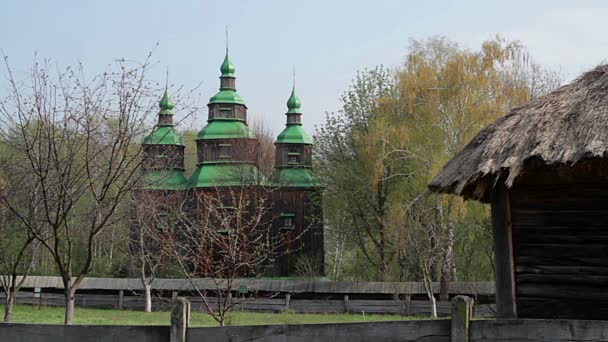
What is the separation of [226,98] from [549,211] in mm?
33312

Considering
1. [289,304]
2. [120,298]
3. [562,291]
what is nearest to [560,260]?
[562,291]

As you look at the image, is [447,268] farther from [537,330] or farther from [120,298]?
[537,330]

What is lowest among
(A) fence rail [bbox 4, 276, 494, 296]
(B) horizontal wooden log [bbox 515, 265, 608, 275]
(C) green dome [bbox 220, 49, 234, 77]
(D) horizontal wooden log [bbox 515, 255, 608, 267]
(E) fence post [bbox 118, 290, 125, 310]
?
(E) fence post [bbox 118, 290, 125, 310]

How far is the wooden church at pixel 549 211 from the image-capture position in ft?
26.1

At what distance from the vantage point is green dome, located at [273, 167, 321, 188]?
38625 mm

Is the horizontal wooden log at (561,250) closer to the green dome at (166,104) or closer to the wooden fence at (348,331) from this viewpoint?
the wooden fence at (348,331)

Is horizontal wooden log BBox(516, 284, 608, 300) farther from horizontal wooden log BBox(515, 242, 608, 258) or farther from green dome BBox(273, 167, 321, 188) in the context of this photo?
green dome BBox(273, 167, 321, 188)

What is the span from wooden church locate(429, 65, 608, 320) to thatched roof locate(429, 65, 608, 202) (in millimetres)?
12

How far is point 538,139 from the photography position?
8.08 meters

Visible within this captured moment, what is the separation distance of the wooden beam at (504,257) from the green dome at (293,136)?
3198 cm

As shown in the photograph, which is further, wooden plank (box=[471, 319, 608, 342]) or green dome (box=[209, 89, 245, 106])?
green dome (box=[209, 89, 245, 106])

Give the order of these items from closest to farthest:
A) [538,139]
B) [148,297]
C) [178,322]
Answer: [178,322]
[538,139]
[148,297]

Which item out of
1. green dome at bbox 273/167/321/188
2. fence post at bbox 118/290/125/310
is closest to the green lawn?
fence post at bbox 118/290/125/310

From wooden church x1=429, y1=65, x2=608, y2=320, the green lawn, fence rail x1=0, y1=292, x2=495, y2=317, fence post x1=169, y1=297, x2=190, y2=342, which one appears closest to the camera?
fence post x1=169, y1=297, x2=190, y2=342
